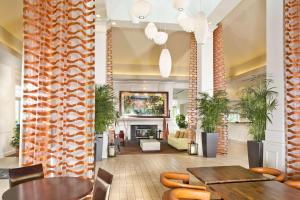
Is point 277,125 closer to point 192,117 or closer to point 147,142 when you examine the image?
point 192,117

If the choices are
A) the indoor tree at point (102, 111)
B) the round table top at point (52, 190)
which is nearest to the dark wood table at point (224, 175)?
the round table top at point (52, 190)

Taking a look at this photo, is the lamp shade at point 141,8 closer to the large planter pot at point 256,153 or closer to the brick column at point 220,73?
the large planter pot at point 256,153

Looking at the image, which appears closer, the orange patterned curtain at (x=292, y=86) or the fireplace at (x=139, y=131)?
the orange patterned curtain at (x=292, y=86)

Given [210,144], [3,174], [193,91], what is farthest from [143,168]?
[193,91]

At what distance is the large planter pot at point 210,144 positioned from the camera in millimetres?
6781

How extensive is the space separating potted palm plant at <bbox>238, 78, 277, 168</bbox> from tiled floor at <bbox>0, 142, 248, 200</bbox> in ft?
4.25

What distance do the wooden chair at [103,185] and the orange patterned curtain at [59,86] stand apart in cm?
115

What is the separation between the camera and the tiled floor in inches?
151

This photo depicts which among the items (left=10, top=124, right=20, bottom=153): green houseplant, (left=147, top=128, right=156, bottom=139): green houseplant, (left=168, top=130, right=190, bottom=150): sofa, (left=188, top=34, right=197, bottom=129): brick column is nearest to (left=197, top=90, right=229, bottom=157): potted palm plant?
(left=188, top=34, right=197, bottom=129): brick column

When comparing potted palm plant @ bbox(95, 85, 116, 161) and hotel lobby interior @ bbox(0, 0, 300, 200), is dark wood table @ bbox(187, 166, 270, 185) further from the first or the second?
potted palm plant @ bbox(95, 85, 116, 161)

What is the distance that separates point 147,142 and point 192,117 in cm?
197

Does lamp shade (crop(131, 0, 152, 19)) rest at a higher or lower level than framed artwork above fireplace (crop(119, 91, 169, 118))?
higher

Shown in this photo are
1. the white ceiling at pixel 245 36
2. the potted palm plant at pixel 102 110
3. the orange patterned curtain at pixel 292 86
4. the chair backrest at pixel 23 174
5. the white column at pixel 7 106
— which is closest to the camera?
the chair backrest at pixel 23 174

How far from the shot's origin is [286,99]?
3.57 m
